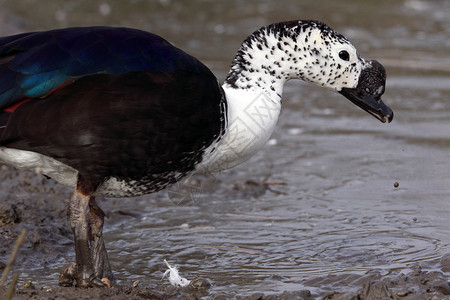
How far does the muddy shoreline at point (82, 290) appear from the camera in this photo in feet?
13.1

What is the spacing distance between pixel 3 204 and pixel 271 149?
2.49 metres

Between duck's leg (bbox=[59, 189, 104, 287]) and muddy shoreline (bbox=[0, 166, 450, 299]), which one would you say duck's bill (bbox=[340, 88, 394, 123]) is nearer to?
muddy shoreline (bbox=[0, 166, 450, 299])

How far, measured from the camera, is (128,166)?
4070 millimetres

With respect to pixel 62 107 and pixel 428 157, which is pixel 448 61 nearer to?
pixel 428 157

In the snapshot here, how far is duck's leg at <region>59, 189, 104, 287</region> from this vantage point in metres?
4.25

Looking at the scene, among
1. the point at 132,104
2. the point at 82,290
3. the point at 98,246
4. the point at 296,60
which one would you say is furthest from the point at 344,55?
the point at 82,290

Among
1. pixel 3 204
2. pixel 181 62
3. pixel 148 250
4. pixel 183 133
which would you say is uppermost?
pixel 181 62

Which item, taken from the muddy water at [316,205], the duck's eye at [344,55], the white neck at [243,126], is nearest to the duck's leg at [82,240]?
the muddy water at [316,205]

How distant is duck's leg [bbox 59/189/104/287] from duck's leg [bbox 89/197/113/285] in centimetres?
13

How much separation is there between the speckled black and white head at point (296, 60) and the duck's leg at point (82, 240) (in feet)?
3.31

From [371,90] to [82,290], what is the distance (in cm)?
190

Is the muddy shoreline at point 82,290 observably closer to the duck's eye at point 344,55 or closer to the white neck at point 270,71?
the white neck at point 270,71

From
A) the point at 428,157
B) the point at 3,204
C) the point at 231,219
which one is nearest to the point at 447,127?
the point at 428,157

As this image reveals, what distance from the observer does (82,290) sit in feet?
13.9
